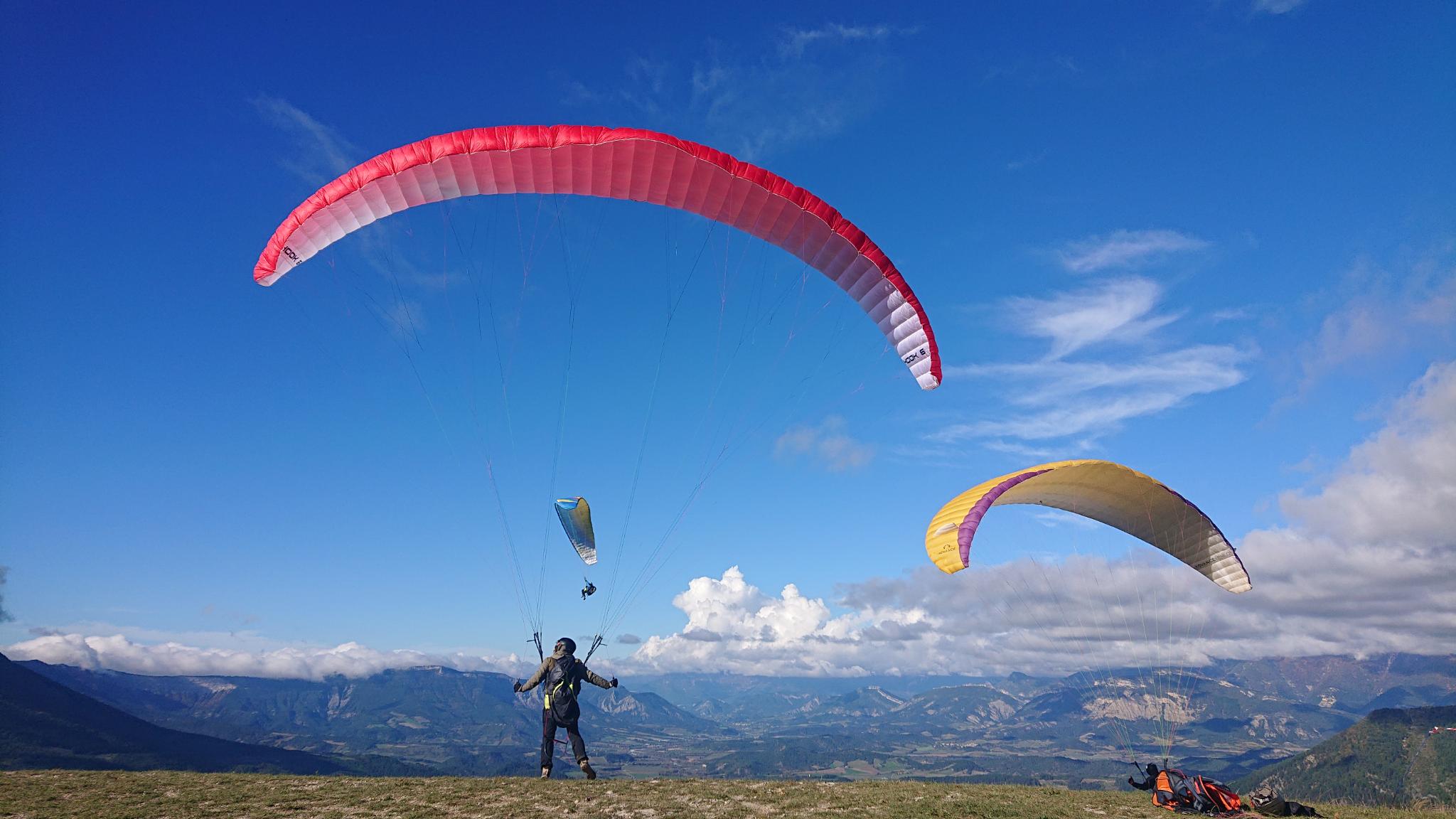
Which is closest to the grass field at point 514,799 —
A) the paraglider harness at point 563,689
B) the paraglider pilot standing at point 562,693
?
the paraglider pilot standing at point 562,693

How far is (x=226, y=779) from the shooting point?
18500 mm

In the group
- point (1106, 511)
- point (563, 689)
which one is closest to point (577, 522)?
point (563, 689)

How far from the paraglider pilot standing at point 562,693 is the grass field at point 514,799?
3.11 feet

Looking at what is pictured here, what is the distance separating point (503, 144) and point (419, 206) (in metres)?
3.08

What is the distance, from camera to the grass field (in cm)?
1474

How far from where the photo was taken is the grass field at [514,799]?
1474 centimetres

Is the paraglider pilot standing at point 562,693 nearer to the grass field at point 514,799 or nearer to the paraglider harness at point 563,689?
the paraglider harness at point 563,689

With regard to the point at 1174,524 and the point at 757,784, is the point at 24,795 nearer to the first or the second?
the point at 757,784

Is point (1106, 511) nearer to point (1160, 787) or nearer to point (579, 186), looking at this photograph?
point (1160, 787)

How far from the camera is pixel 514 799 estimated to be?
15773 millimetres

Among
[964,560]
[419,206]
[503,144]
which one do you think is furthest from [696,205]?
[964,560]

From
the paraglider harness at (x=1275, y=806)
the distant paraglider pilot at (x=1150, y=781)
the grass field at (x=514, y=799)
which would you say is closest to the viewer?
the grass field at (x=514, y=799)

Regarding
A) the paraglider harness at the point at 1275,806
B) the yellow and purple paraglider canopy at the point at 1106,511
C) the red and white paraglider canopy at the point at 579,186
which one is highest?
the red and white paraglider canopy at the point at 579,186

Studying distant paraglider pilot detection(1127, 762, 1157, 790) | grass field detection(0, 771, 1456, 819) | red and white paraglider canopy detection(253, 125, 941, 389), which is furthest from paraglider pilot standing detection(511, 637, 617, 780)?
distant paraglider pilot detection(1127, 762, 1157, 790)
